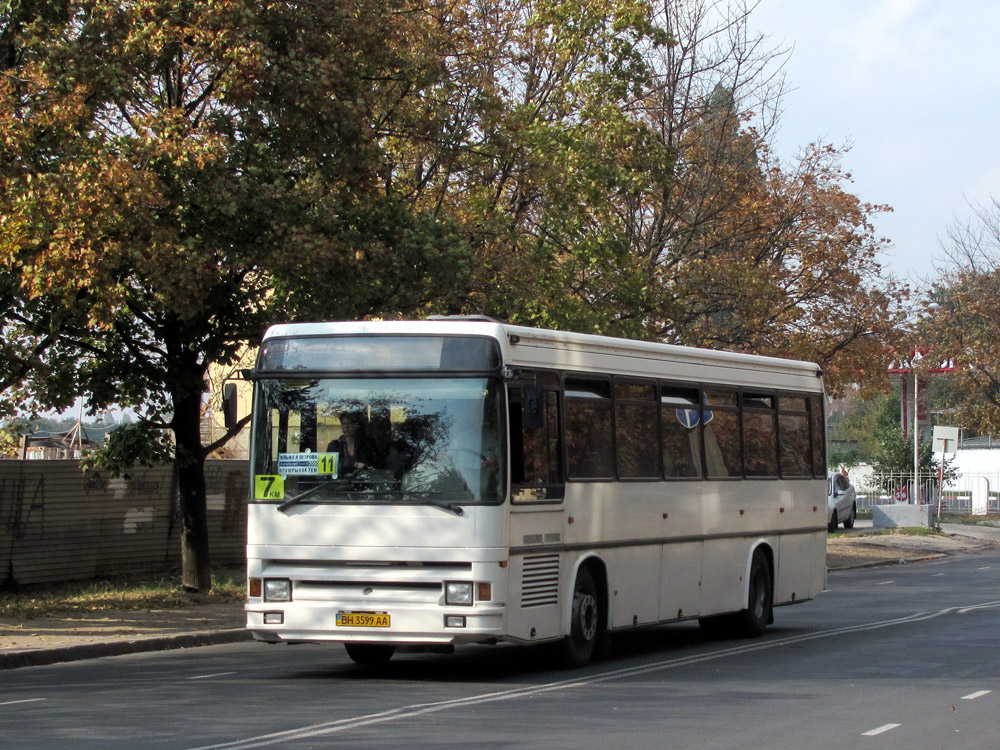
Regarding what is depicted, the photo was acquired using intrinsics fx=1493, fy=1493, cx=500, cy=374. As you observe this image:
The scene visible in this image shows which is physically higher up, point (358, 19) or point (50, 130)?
point (358, 19)

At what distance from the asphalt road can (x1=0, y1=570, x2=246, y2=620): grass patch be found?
3.16 meters

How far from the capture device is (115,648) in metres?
15.1

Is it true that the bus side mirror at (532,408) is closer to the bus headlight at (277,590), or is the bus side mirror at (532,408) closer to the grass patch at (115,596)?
the bus headlight at (277,590)

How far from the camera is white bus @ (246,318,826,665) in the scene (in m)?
12.0

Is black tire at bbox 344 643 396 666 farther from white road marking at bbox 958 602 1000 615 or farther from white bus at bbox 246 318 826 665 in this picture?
white road marking at bbox 958 602 1000 615

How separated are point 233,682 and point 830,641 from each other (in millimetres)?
6963

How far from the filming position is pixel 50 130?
655 inches

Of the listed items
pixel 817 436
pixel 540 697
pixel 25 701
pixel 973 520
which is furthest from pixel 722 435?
pixel 973 520

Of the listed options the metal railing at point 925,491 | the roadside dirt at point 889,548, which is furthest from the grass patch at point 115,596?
the metal railing at point 925,491

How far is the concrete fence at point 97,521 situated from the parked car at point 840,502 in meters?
23.8

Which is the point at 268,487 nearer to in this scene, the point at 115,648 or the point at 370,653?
the point at 370,653

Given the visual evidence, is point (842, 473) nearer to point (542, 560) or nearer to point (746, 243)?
point (746, 243)

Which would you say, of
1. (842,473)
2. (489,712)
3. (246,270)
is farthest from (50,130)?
(842,473)

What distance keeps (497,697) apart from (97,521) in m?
14.1
